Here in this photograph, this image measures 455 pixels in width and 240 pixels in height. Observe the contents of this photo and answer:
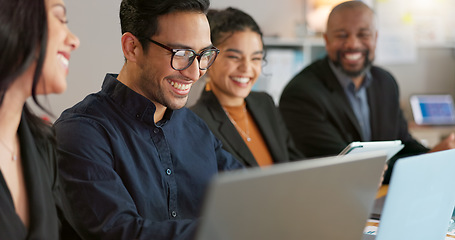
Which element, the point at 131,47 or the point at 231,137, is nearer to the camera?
the point at 131,47

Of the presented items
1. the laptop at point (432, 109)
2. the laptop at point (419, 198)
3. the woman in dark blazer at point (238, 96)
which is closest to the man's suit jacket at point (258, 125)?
the woman in dark blazer at point (238, 96)

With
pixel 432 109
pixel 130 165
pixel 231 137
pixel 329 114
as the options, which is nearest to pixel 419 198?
pixel 130 165

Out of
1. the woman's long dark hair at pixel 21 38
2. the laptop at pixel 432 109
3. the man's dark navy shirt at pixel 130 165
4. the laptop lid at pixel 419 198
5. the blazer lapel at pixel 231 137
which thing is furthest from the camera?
the laptop at pixel 432 109

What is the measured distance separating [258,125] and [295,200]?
138 cm

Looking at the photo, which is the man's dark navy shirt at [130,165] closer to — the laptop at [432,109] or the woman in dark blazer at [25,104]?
the woman in dark blazer at [25,104]

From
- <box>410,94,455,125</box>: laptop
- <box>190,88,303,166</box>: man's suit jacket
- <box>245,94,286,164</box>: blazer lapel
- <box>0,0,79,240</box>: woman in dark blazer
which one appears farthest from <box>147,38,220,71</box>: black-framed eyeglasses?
<box>410,94,455,125</box>: laptop

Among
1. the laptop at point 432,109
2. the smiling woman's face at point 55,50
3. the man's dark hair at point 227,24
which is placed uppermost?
the smiling woman's face at point 55,50

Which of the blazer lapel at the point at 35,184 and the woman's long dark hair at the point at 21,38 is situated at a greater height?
the woman's long dark hair at the point at 21,38

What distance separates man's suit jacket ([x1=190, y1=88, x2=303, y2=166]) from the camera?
198 centimetres

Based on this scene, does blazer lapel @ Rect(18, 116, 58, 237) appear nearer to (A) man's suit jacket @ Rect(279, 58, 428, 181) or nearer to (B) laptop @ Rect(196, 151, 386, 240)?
(B) laptop @ Rect(196, 151, 386, 240)

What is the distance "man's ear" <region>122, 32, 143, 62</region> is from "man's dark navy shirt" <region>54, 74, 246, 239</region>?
83 millimetres

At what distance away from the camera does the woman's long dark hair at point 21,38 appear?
921mm

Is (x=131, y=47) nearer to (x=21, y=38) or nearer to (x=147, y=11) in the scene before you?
(x=147, y=11)

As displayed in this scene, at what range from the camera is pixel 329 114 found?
2580mm
